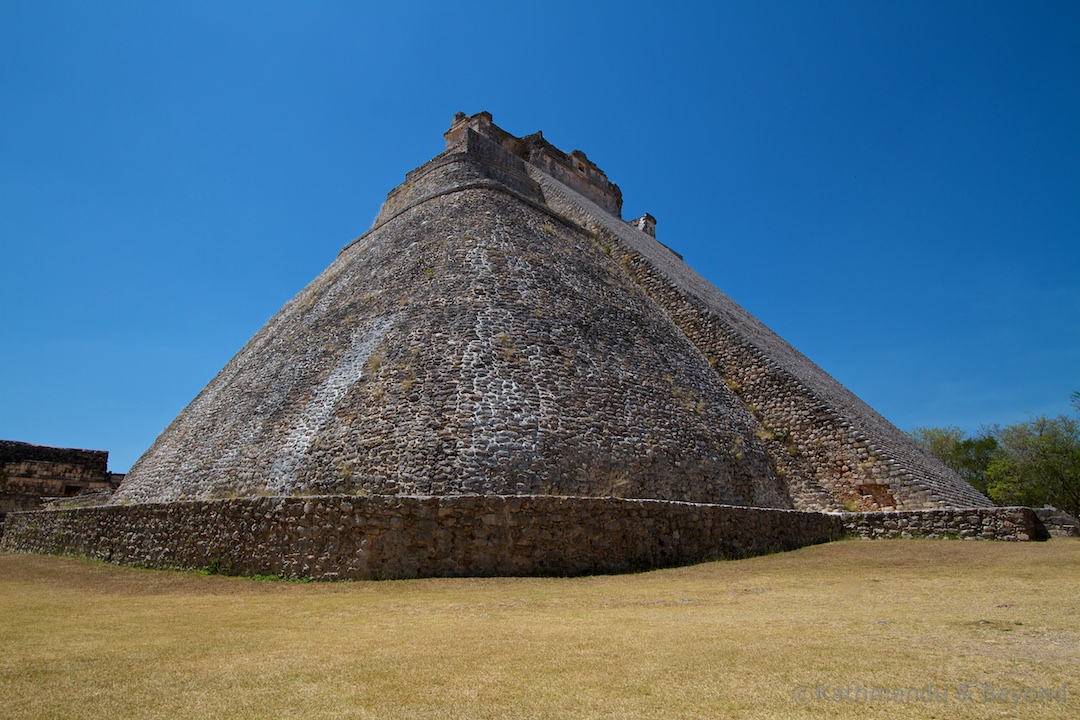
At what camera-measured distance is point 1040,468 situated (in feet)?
80.1

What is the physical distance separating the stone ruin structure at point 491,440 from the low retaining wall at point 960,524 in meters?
0.07

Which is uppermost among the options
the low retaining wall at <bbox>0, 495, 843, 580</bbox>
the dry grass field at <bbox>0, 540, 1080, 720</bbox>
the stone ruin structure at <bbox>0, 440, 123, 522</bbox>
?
the stone ruin structure at <bbox>0, 440, 123, 522</bbox>

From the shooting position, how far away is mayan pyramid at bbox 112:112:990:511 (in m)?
8.49

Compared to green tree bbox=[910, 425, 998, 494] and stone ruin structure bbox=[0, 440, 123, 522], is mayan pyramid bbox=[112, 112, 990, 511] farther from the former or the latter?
green tree bbox=[910, 425, 998, 494]

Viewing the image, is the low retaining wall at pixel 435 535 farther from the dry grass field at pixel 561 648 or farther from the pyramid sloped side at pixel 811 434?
the pyramid sloped side at pixel 811 434

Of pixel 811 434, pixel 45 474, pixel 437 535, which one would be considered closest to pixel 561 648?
pixel 437 535

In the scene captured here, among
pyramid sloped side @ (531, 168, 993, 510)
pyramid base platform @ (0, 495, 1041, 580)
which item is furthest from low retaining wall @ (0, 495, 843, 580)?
pyramid sloped side @ (531, 168, 993, 510)

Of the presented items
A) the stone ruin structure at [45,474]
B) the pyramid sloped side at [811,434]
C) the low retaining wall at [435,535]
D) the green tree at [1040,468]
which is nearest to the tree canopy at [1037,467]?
the green tree at [1040,468]

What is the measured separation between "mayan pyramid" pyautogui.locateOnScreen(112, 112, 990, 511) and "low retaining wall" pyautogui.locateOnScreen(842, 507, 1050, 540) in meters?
0.93

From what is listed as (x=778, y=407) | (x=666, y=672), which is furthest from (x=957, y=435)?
(x=666, y=672)

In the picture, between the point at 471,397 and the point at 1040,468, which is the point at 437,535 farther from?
the point at 1040,468

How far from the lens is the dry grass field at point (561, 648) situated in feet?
8.82

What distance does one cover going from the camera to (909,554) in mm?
8414

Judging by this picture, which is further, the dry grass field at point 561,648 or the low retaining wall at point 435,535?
the low retaining wall at point 435,535
